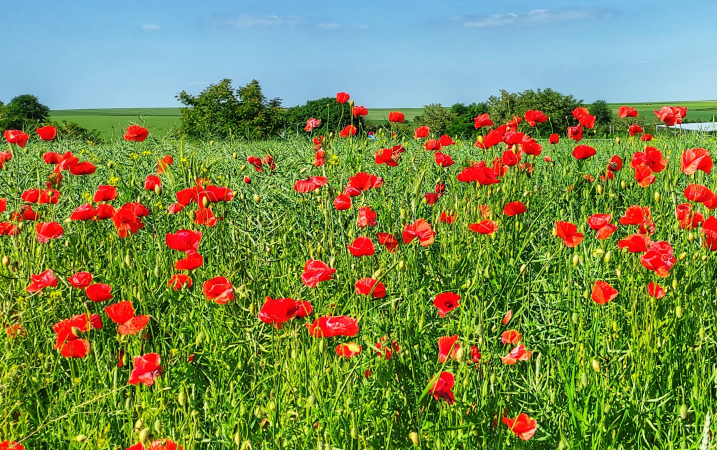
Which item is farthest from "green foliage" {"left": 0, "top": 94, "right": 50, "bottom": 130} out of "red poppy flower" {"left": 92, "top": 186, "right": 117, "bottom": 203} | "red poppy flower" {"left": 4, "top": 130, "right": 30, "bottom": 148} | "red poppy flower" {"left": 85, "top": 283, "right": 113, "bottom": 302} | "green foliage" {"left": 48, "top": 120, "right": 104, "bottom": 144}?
"red poppy flower" {"left": 85, "top": 283, "right": 113, "bottom": 302}

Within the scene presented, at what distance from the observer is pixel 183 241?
1960 millimetres

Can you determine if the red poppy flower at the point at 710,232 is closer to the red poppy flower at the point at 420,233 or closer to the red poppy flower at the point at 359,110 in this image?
the red poppy flower at the point at 420,233

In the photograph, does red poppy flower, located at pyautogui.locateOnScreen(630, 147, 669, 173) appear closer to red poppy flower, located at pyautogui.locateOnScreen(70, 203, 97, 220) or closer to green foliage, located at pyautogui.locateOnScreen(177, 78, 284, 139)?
red poppy flower, located at pyautogui.locateOnScreen(70, 203, 97, 220)

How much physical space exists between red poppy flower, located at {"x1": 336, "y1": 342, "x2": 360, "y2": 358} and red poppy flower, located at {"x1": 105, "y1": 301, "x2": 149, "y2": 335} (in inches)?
20.8

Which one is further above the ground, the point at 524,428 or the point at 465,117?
the point at 465,117

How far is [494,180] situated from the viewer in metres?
2.73

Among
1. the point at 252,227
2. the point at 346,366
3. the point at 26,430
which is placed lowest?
the point at 26,430

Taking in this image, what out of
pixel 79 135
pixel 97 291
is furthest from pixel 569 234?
pixel 79 135

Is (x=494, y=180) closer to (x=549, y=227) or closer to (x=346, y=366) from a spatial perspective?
(x=549, y=227)

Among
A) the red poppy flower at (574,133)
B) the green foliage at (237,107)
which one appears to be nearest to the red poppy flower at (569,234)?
the red poppy flower at (574,133)

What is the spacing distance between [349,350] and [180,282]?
2.54ft

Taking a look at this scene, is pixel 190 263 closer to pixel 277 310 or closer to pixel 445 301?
pixel 277 310

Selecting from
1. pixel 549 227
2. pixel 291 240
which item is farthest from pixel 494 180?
pixel 291 240

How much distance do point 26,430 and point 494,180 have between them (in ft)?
6.48
